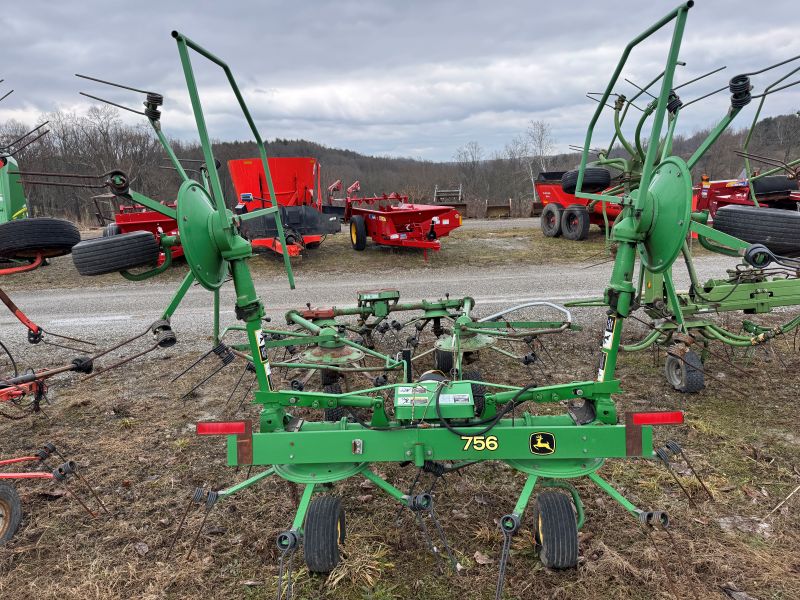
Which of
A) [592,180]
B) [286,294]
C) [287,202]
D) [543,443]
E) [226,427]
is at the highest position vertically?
[592,180]

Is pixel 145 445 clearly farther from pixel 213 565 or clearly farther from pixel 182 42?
pixel 182 42

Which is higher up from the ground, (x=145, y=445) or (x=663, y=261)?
(x=663, y=261)

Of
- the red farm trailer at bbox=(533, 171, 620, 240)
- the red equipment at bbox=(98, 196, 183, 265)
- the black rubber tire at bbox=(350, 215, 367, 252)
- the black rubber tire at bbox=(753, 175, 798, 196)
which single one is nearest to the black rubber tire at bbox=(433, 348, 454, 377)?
the black rubber tire at bbox=(753, 175, 798, 196)

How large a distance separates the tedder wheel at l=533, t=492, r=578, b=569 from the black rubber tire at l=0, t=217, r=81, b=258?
153 inches

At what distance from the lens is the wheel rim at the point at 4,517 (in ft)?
11.2

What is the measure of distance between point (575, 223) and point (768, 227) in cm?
1441

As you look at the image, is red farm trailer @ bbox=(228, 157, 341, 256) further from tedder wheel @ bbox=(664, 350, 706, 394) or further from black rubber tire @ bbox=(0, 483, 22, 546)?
black rubber tire @ bbox=(0, 483, 22, 546)

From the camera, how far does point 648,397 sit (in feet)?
17.4

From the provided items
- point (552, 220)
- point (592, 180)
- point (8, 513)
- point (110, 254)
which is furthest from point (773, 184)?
point (552, 220)

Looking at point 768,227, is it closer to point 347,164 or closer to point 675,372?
point 675,372

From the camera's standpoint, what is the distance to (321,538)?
117 inches

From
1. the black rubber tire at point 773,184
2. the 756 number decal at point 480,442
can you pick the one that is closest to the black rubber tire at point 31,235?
the 756 number decal at point 480,442

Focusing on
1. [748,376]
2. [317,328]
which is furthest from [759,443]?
[317,328]

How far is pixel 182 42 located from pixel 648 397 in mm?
5073
